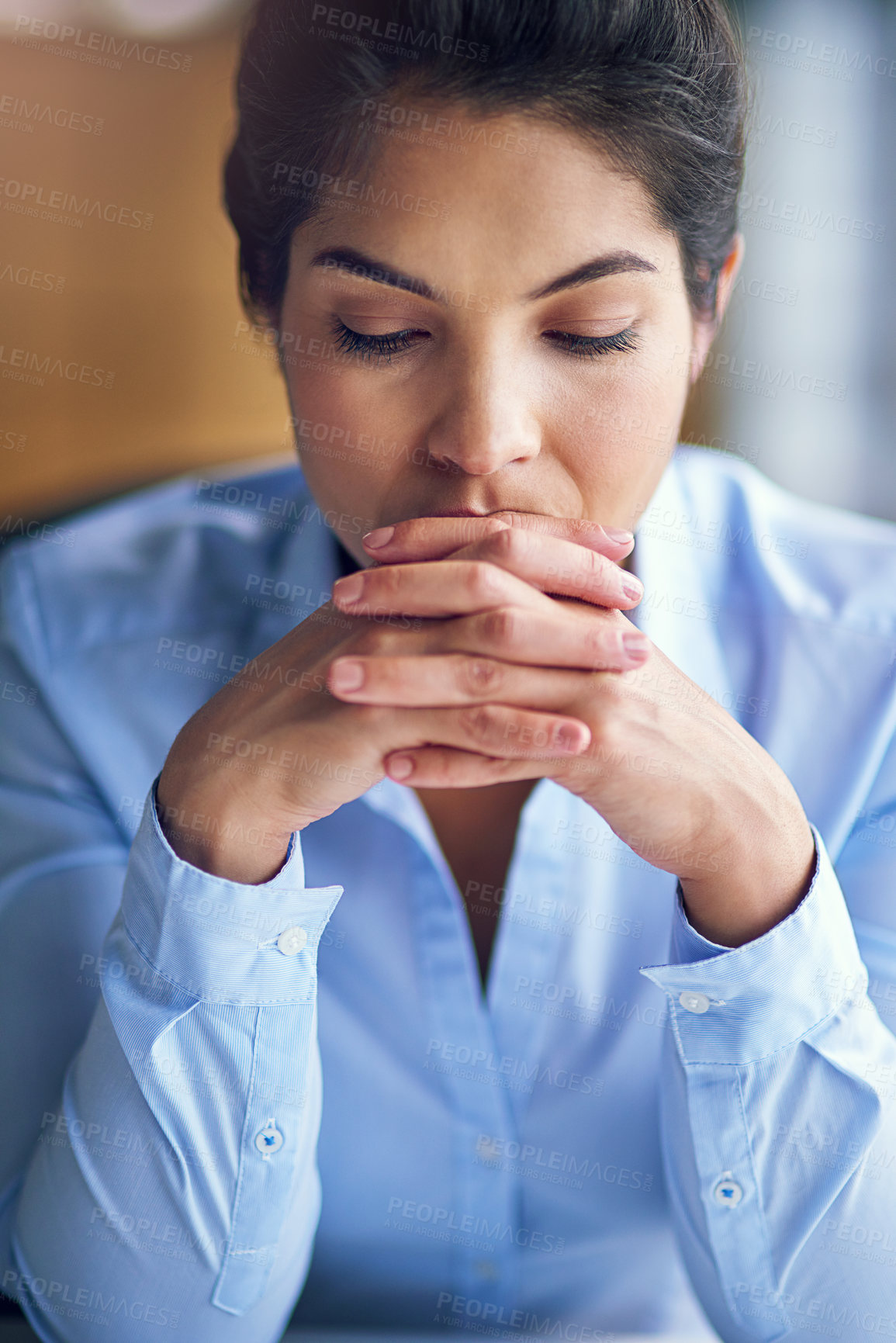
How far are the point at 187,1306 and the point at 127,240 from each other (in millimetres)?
2045

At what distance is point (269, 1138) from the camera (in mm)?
877

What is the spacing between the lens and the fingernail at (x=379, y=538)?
81cm

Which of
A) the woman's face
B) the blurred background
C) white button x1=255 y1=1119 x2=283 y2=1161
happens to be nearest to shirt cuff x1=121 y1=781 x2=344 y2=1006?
white button x1=255 y1=1119 x2=283 y2=1161

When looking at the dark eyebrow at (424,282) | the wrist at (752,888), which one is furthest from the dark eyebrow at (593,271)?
the wrist at (752,888)

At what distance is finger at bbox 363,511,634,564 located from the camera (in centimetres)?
81

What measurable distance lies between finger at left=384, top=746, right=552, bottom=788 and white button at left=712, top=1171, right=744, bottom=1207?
0.42m

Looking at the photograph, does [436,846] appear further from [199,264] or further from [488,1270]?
[199,264]

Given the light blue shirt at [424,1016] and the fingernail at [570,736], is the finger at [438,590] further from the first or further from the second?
the light blue shirt at [424,1016]

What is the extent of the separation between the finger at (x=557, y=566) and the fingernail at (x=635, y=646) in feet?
A: 0.12

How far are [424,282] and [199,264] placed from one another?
1.62m

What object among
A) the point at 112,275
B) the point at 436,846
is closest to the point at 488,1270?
the point at 436,846

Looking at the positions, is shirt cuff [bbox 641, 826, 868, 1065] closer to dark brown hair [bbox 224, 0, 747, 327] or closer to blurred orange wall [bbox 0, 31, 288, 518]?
dark brown hair [bbox 224, 0, 747, 327]

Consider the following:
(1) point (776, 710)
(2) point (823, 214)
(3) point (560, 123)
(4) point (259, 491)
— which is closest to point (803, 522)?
(1) point (776, 710)

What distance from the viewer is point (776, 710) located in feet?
3.57
